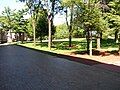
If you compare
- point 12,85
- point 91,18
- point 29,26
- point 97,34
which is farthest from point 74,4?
point 29,26

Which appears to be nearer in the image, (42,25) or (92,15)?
(92,15)

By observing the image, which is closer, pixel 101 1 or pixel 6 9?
pixel 101 1

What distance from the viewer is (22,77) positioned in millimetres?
13672

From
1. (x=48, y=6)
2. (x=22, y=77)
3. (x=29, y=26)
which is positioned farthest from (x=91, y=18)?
(x=29, y=26)

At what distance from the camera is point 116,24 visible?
24.0 m

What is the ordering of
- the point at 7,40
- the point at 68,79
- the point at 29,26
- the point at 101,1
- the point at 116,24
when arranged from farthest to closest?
the point at 7,40 → the point at 29,26 → the point at 101,1 → the point at 116,24 → the point at 68,79

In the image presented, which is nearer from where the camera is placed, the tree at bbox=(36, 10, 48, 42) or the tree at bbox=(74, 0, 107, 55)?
the tree at bbox=(74, 0, 107, 55)

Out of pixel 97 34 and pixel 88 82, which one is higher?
pixel 97 34

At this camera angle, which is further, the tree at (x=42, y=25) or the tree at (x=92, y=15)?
the tree at (x=42, y=25)

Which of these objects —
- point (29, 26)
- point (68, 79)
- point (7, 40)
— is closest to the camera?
point (68, 79)

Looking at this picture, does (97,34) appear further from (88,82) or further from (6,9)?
(6,9)

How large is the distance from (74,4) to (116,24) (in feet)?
12.5

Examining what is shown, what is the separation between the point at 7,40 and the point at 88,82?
7390cm

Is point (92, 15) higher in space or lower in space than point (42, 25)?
higher
